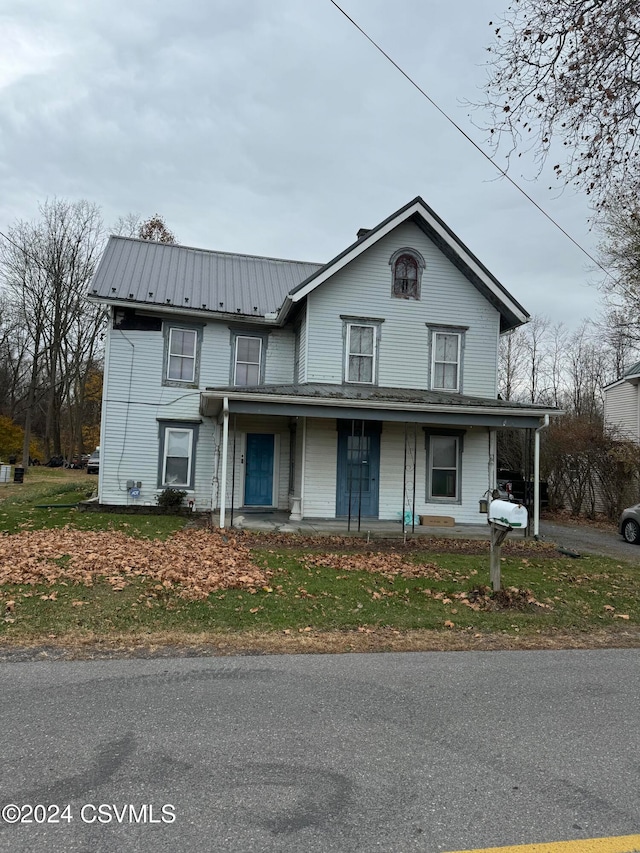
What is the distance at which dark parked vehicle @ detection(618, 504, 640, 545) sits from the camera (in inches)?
587

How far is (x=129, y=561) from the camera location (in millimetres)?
8680

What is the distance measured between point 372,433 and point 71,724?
1214 cm

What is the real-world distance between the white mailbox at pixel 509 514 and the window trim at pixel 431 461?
8.43 m

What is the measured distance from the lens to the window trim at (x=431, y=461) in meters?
15.5

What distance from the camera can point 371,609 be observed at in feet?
22.6

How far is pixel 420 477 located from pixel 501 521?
27.8 feet

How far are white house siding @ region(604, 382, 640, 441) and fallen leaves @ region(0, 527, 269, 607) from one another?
17.3 meters

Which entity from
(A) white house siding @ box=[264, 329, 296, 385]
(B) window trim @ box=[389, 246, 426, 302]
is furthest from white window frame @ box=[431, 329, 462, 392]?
(A) white house siding @ box=[264, 329, 296, 385]

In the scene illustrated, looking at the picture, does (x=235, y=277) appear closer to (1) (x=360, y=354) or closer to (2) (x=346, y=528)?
(1) (x=360, y=354)

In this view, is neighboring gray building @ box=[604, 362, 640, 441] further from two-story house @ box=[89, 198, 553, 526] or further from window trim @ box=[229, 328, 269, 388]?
window trim @ box=[229, 328, 269, 388]

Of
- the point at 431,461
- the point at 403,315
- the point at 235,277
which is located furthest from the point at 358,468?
the point at 235,277

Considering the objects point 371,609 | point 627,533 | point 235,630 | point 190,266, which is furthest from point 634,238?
point 235,630

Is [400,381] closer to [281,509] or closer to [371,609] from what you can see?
[281,509]

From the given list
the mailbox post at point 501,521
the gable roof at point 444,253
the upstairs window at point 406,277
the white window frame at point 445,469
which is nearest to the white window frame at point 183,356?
the gable roof at point 444,253
